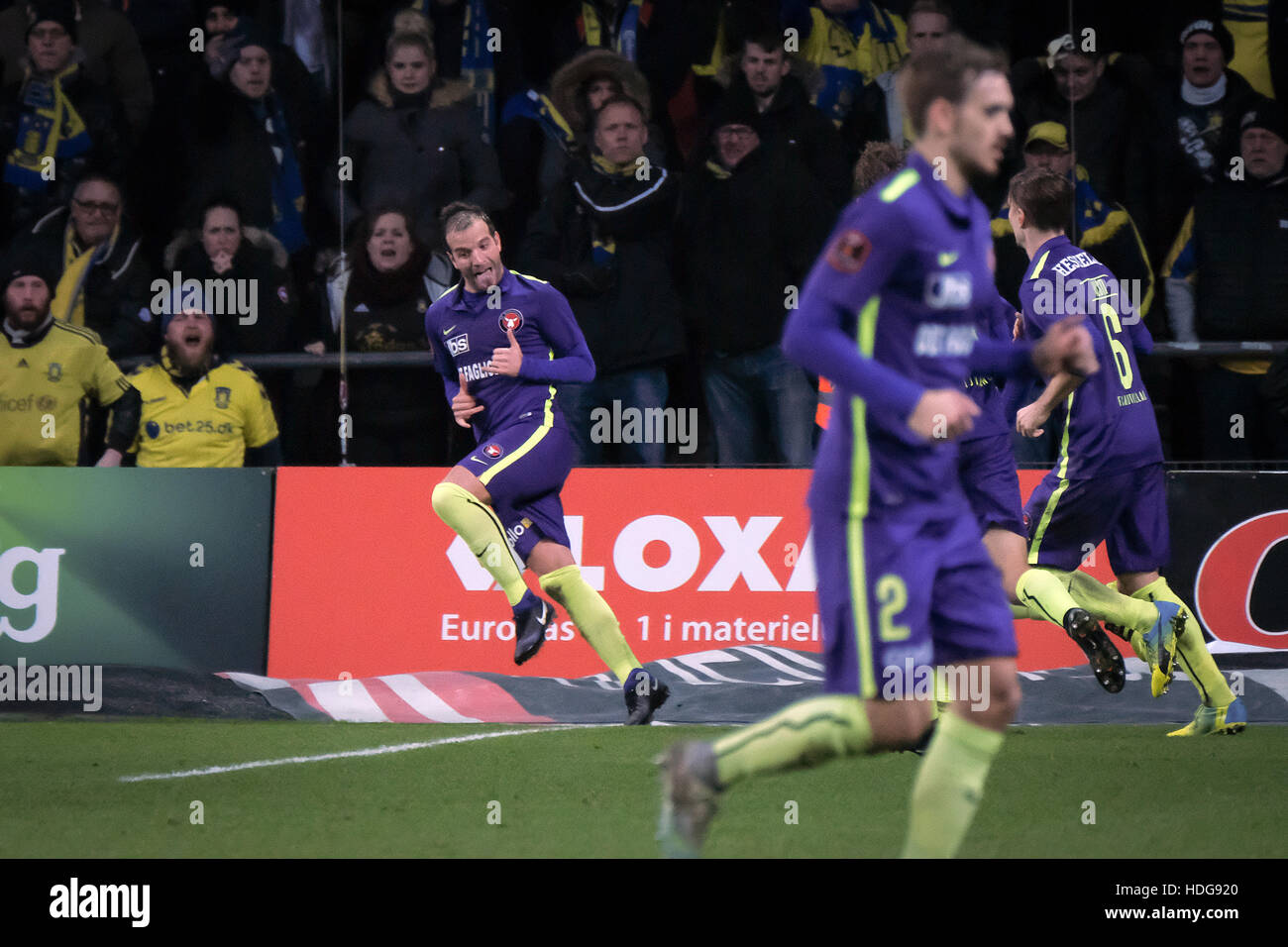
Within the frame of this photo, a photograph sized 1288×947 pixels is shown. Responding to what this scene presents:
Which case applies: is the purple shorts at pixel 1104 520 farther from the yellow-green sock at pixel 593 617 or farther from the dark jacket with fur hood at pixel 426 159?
the dark jacket with fur hood at pixel 426 159

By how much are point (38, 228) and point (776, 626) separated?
5.37 m

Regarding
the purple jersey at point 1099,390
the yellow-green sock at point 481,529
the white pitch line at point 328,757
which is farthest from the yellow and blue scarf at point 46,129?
the purple jersey at point 1099,390

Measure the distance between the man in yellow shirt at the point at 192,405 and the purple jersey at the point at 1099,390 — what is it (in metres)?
4.81

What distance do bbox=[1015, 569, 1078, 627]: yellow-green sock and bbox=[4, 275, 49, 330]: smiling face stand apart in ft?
19.5

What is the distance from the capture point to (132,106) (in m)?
10.4

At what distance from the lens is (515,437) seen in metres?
7.54

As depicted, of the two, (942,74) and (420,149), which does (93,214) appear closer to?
(420,149)

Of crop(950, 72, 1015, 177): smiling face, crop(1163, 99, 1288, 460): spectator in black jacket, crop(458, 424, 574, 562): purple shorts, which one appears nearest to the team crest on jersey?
crop(950, 72, 1015, 177): smiling face

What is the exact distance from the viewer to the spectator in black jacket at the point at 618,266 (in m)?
9.50

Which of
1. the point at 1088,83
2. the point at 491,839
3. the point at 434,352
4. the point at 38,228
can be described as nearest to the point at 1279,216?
the point at 1088,83

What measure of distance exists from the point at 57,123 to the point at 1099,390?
683 cm

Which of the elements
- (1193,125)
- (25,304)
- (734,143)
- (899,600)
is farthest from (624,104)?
(899,600)

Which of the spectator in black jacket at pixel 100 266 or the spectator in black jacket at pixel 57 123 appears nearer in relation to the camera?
the spectator in black jacket at pixel 100 266
